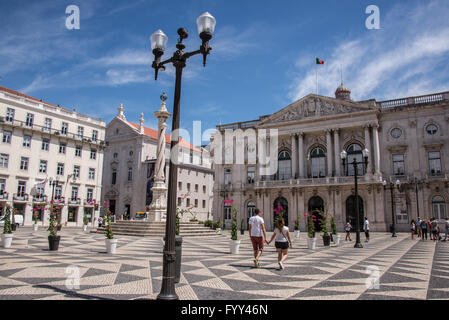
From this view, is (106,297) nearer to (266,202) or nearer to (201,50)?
(201,50)

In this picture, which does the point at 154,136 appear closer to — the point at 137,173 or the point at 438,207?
the point at 137,173

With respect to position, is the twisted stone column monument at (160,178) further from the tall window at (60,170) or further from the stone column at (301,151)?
the tall window at (60,170)

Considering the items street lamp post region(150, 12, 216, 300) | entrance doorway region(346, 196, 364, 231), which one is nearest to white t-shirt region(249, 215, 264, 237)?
street lamp post region(150, 12, 216, 300)

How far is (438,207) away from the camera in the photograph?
35.9 m

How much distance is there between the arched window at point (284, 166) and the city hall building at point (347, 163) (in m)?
0.14

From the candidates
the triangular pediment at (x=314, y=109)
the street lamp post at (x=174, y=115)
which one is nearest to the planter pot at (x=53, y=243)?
the street lamp post at (x=174, y=115)

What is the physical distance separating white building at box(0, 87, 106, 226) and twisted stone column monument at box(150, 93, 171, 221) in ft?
49.0

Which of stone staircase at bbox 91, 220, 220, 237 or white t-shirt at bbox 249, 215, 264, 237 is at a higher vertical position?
white t-shirt at bbox 249, 215, 264, 237

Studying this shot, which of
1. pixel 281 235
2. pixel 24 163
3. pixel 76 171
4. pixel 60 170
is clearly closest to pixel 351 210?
pixel 281 235

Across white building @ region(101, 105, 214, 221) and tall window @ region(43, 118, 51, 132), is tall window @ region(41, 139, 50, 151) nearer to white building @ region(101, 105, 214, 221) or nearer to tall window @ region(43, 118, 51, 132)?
tall window @ region(43, 118, 51, 132)

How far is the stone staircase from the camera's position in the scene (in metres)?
24.0

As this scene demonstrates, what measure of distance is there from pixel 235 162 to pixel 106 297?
42.0 meters
